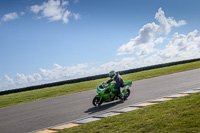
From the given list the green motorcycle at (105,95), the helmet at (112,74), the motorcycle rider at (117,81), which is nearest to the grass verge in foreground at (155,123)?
the green motorcycle at (105,95)

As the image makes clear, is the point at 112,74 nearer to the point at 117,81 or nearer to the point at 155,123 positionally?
the point at 117,81

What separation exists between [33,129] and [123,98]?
Result: 475cm

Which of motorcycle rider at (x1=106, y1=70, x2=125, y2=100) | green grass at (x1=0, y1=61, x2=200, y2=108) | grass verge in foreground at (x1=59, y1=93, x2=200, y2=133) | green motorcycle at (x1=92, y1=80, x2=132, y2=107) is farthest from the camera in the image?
green grass at (x1=0, y1=61, x2=200, y2=108)

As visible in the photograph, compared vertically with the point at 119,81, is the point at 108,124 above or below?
below

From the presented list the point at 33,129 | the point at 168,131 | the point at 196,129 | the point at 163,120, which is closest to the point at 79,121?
the point at 33,129

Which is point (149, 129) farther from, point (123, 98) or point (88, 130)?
point (123, 98)

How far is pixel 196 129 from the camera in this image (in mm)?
4668

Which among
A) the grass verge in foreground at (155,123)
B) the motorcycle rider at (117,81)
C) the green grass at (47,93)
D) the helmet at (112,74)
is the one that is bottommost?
the grass verge in foreground at (155,123)

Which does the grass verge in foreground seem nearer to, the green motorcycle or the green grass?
the green motorcycle

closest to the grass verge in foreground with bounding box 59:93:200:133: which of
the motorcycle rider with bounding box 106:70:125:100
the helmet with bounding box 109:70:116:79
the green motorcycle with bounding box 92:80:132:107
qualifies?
the green motorcycle with bounding box 92:80:132:107

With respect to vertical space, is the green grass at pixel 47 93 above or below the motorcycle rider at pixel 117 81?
below

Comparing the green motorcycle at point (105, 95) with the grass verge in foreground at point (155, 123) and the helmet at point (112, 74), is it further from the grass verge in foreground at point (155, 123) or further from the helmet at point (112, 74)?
the grass verge in foreground at point (155, 123)

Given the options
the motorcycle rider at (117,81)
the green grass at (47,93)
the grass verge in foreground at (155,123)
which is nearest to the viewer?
the grass verge in foreground at (155,123)

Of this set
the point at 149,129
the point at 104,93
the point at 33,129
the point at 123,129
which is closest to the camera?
the point at 149,129
